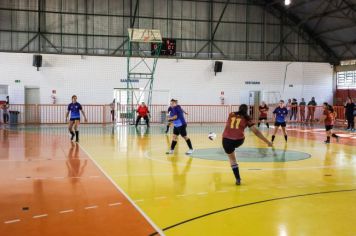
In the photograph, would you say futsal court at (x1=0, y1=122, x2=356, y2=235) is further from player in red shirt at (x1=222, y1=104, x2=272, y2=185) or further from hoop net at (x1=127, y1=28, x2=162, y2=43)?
hoop net at (x1=127, y1=28, x2=162, y2=43)

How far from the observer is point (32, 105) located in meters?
31.2

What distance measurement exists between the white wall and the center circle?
18651 mm

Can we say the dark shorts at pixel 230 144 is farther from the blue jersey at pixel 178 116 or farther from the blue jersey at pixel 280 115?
the blue jersey at pixel 280 115

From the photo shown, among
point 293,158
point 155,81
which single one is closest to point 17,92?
point 155,81

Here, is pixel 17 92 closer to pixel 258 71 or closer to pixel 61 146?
pixel 61 146

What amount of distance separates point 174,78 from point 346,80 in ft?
51.8

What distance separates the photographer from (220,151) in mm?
16156

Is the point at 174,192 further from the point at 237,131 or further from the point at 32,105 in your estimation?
the point at 32,105

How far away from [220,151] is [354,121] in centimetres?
1751

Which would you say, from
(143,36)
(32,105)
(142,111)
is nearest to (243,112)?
(142,111)

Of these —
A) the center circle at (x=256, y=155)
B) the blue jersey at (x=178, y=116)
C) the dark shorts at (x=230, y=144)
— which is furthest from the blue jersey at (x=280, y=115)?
the dark shorts at (x=230, y=144)

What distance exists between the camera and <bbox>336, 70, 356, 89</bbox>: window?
38250 mm

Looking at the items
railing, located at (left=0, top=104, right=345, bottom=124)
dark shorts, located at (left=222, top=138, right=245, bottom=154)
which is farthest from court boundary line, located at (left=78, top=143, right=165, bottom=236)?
railing, located at (left=0, top=104, right=345, bottom=124)

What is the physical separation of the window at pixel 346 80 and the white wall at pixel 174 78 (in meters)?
0.89
